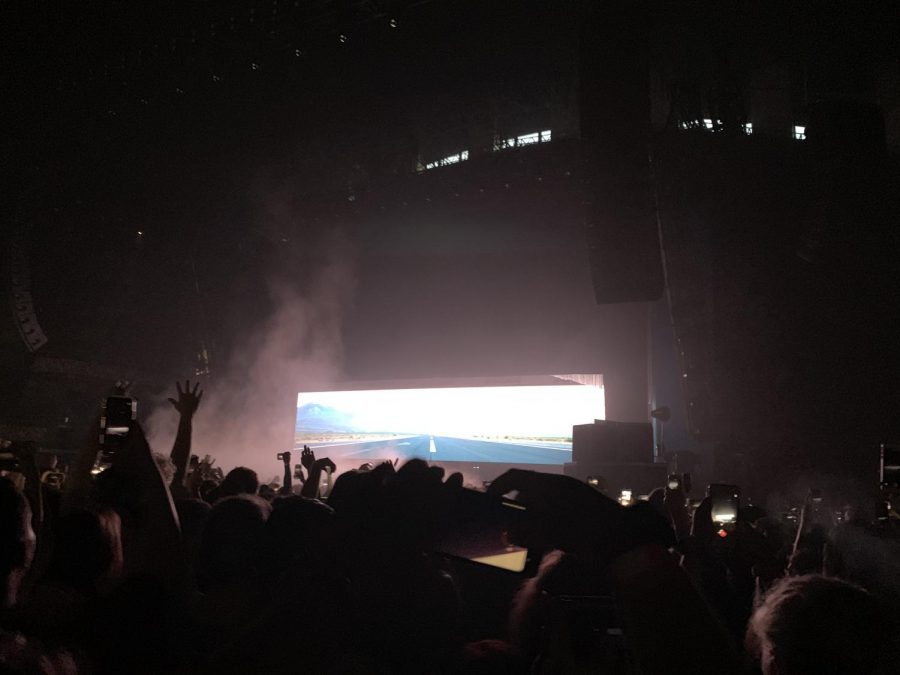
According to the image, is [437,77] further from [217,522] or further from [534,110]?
[217,522]

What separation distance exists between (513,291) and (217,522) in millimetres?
10740

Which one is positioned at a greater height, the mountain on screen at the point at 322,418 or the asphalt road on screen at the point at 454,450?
the mountain on screen at the point at 322,418

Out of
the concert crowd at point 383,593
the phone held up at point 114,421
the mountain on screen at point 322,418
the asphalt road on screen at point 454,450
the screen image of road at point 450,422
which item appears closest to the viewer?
the concert crowd at point 383,593

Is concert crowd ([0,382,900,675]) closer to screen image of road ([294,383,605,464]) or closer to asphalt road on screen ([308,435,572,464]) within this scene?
asphalt road on screen ([308,435,572,464])

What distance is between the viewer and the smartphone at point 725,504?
108 inches

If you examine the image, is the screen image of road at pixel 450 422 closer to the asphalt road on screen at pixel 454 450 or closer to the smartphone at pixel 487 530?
the asphalt road on screen at pixel 454 450

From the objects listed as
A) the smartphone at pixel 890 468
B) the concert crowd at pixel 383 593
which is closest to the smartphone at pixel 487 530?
the concert crowd at pixel 383 593

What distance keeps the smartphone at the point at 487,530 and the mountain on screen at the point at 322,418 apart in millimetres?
12489

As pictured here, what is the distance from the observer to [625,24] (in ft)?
13.3

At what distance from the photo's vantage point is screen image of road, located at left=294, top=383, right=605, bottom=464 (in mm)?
11375

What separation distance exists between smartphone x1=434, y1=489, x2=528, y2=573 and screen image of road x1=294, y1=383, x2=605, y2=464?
10.6 m

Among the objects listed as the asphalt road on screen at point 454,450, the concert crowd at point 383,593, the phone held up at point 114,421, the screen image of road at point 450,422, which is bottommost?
the asphalt road on screen at point 454,450

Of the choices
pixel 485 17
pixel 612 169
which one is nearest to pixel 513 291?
pixel 485 17

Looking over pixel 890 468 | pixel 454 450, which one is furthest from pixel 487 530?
pixel 454 450
